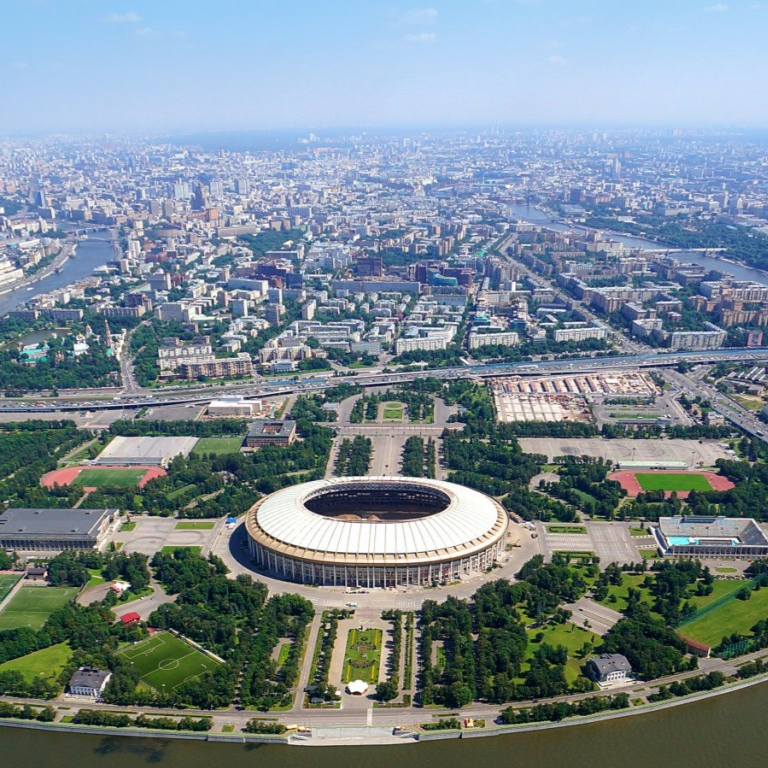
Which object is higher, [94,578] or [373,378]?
[94,578]

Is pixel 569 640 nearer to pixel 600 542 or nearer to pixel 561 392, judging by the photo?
pixel 600 542

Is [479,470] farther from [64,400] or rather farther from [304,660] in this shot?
[64,400]

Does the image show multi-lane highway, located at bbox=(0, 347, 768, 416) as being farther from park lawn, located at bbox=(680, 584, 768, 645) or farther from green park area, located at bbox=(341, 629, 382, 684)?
park lawn, located at bbox=(680, 584, 768, 645)

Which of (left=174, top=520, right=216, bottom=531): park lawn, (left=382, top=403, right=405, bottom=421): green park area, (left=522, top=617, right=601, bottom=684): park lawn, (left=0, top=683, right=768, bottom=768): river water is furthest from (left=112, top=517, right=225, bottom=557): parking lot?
(left=382, top=403, right=405, bottom=421): green park area

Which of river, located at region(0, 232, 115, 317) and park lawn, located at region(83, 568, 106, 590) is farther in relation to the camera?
river, located at region(0, 232, 115, 317)

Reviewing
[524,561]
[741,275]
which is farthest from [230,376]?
[741,275]

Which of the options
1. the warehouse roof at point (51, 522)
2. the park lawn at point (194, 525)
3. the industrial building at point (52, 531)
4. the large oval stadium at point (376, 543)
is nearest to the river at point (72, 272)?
the warehouse roof at point (51, 522)

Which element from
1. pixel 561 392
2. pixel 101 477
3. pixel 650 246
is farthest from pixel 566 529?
pixel 650 246
